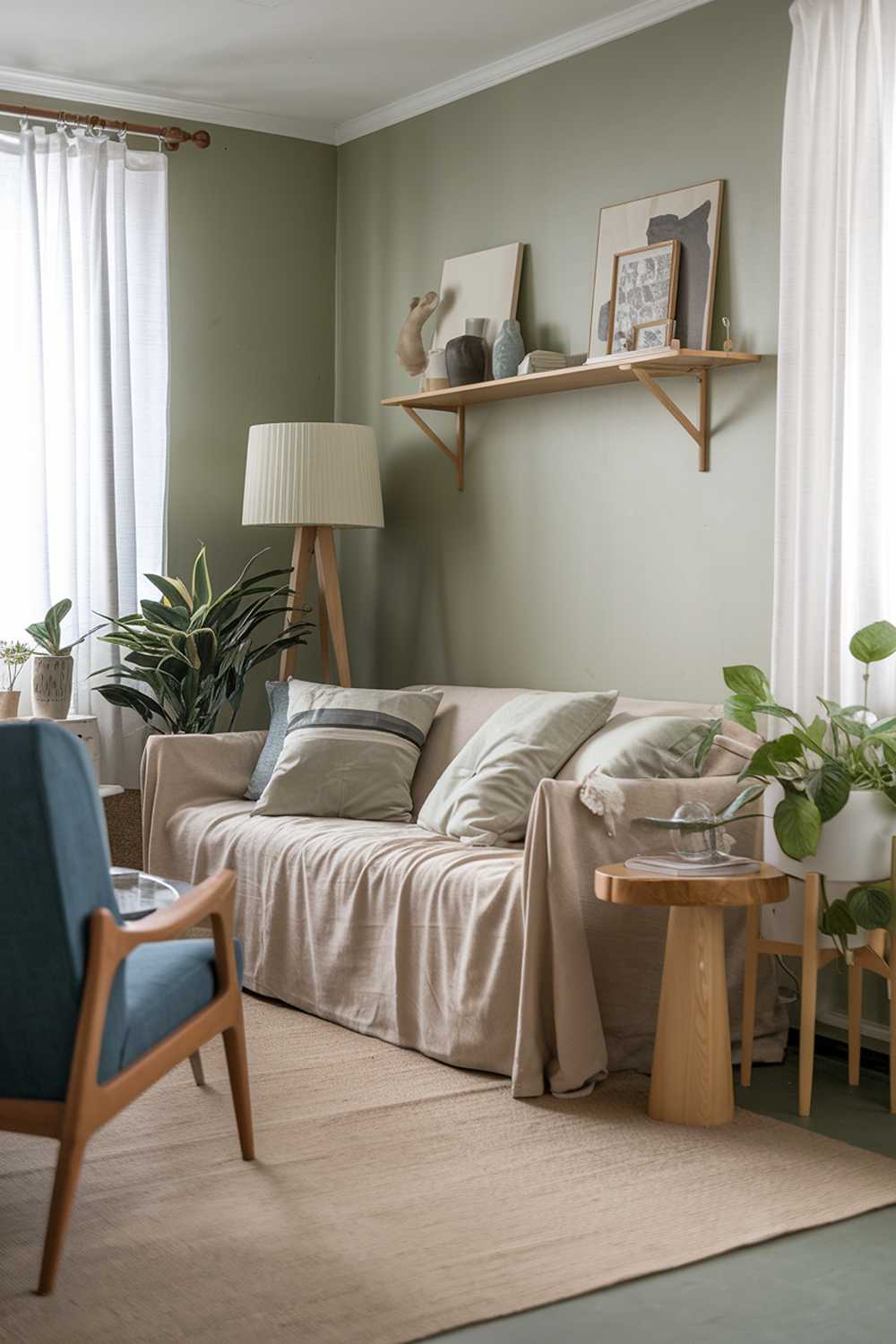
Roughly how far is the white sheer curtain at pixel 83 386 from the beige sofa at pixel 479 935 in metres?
1.17

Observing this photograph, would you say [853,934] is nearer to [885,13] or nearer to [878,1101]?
[878,1101]

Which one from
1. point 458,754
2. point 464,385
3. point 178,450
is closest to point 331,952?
point 458,754

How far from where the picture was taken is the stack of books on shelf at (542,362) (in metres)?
4.37

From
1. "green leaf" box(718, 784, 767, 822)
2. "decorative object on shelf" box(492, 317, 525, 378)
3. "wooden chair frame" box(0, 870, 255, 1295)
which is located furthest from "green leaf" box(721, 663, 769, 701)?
"decorative object on shelf" box(492, 317, 525, 378)

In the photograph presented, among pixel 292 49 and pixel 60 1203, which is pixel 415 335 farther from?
pixel 60 1203

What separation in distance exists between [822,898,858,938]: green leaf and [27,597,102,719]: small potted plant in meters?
2.58

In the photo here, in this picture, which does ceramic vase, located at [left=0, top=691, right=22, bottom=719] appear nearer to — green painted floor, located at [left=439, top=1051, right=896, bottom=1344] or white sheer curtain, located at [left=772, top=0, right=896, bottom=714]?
white sheer curtain, located at [left=772, top=0, right=896, bottom=714]

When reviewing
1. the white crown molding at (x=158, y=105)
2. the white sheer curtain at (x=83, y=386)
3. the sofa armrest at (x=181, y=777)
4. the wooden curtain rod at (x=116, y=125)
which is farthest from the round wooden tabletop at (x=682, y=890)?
the white crown molding at (x=158, y=105)

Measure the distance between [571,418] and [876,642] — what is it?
1614mm

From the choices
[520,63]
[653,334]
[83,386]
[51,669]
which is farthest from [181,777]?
[520,63]

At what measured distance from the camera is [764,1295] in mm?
2322

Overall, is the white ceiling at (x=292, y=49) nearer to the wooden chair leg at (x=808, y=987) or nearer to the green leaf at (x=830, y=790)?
the green leaf at (x=830, y=790)

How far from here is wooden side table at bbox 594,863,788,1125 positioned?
3059 millimetres

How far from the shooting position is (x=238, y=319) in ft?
17.9
